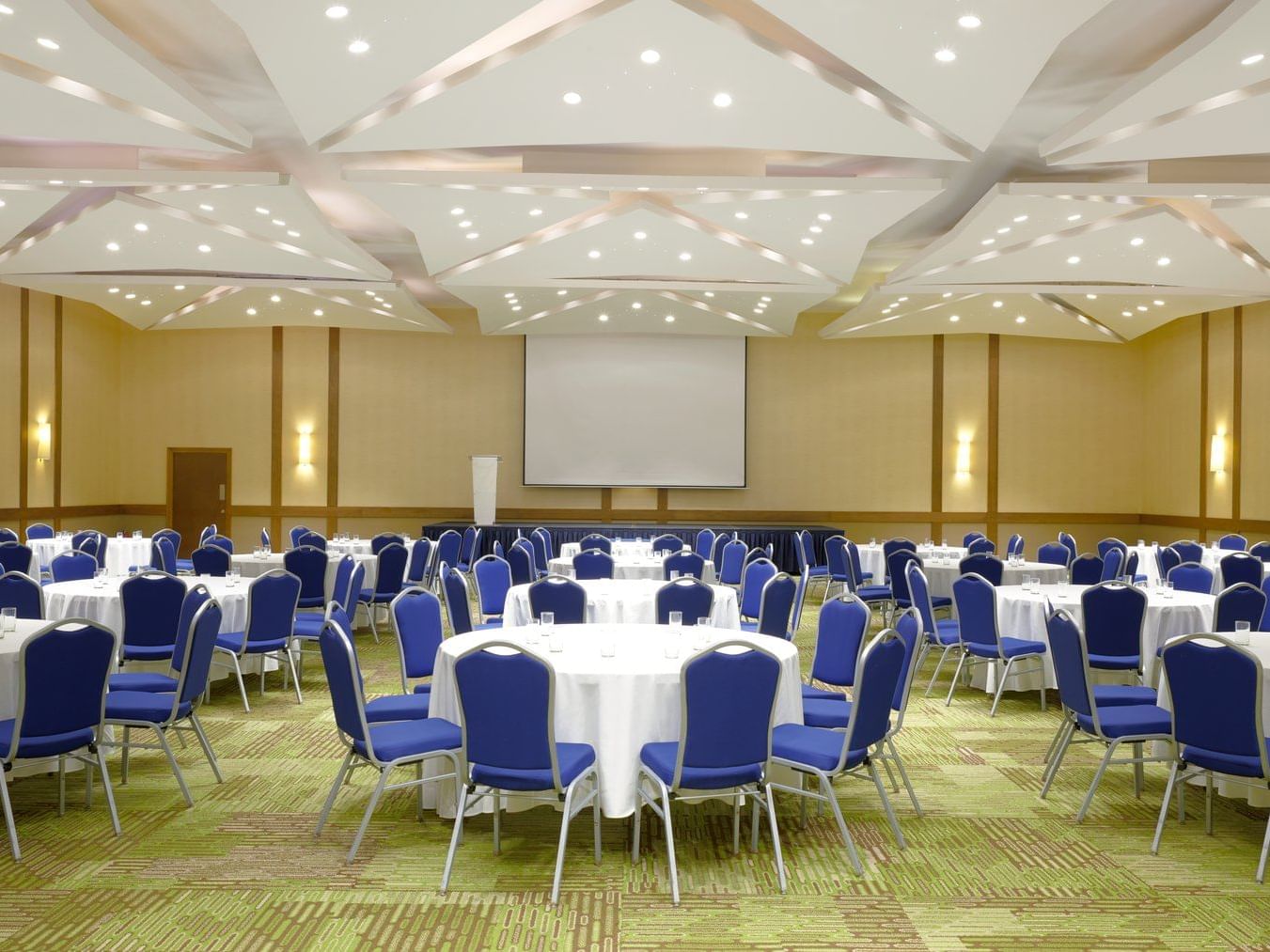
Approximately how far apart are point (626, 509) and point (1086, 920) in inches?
578

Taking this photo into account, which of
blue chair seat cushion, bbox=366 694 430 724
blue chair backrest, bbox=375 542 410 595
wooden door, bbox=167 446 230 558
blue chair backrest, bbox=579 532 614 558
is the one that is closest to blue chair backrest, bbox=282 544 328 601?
blue chair backrest, bbox=375 542 410 595

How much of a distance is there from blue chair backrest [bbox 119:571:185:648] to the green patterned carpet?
141 cm

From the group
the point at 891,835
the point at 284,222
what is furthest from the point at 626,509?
the point at 891,835

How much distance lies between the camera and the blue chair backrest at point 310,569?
30.0 feet

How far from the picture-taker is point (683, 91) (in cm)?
712

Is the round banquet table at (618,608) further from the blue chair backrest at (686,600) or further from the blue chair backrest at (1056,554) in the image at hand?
the blue chair backrest at (1056,554)

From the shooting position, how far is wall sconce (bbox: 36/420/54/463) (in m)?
15.8

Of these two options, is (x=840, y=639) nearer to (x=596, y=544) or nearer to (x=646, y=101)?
(x=646, y=101)

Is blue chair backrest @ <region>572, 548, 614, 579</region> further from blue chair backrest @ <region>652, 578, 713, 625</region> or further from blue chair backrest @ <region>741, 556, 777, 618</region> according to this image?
blue chair backrest @ <region>652, 578, 713, 625</region>

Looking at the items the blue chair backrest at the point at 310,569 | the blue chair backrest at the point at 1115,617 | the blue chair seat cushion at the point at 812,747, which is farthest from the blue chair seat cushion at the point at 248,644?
the blue chair backrest at the point at 1115,617

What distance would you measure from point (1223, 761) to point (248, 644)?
5742mm

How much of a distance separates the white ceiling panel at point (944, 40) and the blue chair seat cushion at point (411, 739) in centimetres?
418

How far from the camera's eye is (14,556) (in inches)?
359

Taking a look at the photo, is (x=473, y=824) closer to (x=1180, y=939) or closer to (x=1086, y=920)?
(x=1086, y=920)
